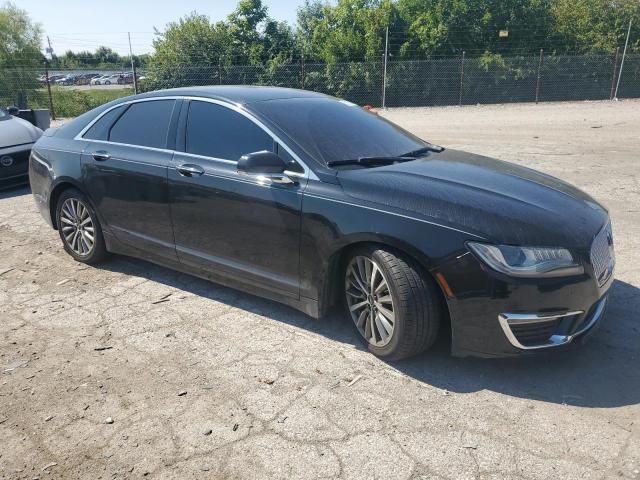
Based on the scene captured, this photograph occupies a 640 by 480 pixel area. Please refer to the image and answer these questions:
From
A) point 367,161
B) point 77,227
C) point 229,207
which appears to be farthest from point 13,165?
point 367,161

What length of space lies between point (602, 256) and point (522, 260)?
2.29 ft

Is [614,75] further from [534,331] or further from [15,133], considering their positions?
[534,331]

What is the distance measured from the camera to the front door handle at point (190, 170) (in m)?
3.98

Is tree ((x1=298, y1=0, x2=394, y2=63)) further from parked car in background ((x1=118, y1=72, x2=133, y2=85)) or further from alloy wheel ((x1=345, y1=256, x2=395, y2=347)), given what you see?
alloy wheel ((x1=345, y1=256, x2=395, y2=347))

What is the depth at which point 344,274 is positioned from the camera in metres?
3.52

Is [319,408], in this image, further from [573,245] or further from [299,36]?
[299,36]

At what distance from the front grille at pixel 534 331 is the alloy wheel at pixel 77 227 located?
148 inches

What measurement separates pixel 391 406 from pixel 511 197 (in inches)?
56.3

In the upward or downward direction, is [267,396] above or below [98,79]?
below

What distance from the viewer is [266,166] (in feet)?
11.5

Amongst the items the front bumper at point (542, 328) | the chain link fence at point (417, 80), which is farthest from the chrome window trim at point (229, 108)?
the chain link fence at point (417, 80)

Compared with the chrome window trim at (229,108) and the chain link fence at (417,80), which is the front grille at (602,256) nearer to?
the chrome window trim at (229,108)

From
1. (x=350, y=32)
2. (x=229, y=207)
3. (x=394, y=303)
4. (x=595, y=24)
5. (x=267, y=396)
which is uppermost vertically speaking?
(x=595, y=24)

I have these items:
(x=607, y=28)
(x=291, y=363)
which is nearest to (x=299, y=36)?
(x=607, y=28)
